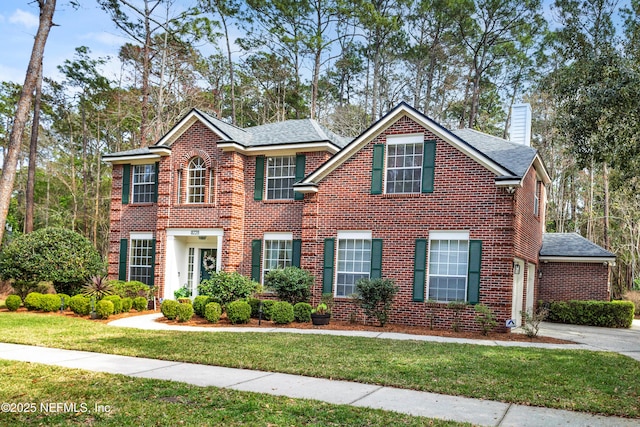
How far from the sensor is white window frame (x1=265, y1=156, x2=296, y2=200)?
1867 centimetres

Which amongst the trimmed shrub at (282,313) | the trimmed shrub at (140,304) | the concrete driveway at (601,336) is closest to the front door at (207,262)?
the trimmed shrub at (140,304)

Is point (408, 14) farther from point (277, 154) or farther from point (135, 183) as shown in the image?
point (135, 183)

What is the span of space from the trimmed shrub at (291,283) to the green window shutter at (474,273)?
4867mm

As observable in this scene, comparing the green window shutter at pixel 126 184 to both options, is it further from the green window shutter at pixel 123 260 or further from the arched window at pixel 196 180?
the arched window at pixel 196 180

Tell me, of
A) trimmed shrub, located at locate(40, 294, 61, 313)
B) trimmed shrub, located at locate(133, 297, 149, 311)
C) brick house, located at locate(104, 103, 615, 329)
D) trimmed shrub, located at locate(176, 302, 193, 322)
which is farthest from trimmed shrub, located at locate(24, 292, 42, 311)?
trimmed shrub, located at locate(176, 302, 193, 322)

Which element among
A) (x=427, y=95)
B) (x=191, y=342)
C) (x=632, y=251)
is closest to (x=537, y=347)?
Answer: (x=191, y=342)

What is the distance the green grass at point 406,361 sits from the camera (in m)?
7.43

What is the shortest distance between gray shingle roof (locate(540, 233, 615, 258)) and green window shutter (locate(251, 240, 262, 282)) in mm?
10703

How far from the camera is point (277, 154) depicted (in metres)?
19.0

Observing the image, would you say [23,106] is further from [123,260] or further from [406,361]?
[406,361]

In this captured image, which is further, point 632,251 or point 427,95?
point 427,95

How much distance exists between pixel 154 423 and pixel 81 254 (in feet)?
49.0

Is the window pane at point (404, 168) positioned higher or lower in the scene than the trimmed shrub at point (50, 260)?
higher

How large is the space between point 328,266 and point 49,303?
898 cm
